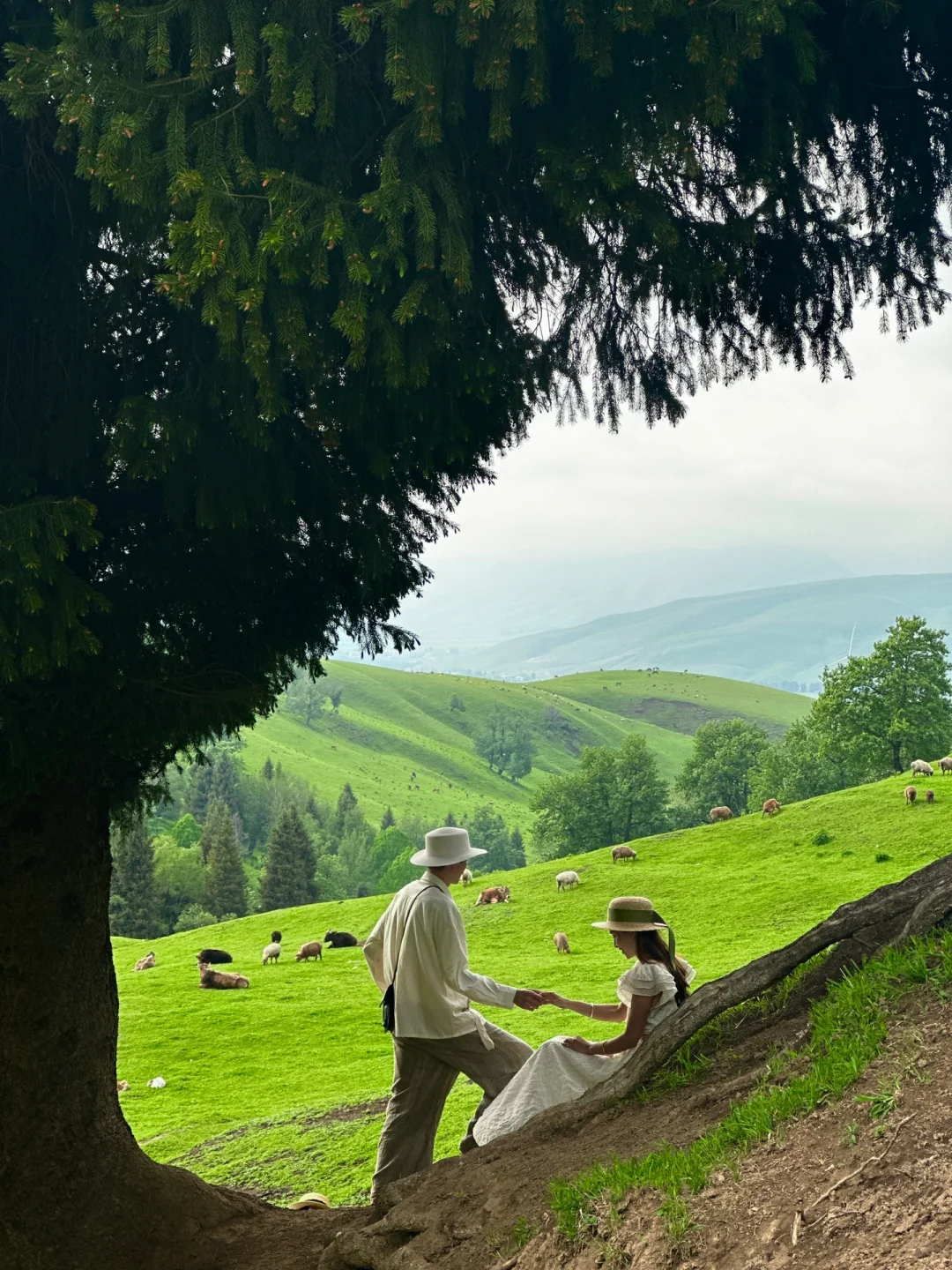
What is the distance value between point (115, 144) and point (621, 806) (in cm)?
7661

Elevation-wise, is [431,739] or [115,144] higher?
[115,144]

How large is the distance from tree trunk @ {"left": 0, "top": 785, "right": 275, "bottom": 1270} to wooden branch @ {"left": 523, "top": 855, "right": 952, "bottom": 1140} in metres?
2.38

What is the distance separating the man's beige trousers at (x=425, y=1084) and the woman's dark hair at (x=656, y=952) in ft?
3.12

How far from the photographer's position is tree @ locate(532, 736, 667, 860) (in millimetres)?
78000

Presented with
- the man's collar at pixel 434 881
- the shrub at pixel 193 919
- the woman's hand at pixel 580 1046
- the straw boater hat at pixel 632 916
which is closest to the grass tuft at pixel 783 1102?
the straw boater hat at pixel 632 916

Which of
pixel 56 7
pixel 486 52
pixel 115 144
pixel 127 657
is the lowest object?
pixel 127 657

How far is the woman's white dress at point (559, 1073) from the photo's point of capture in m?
5.89

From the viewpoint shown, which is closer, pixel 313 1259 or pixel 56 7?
pixel 56 7

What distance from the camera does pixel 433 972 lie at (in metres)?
6.18

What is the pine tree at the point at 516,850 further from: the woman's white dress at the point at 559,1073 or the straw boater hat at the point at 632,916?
the straw boater hat at the point at 632,916

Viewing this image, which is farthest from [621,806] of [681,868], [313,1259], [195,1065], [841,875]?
[313,1259]

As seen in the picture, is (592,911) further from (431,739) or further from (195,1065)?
(431,739)

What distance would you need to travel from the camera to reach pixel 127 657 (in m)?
6.09

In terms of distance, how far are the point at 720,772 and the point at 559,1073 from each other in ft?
264
